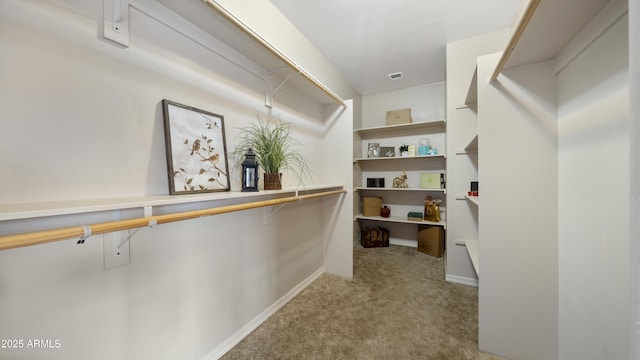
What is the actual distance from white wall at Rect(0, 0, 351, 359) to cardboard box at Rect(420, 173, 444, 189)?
2.70 meters

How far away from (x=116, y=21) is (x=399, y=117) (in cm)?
322

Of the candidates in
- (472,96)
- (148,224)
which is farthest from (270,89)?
(472,96)

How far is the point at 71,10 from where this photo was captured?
2.80 ft

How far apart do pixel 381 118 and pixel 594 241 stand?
3.06m

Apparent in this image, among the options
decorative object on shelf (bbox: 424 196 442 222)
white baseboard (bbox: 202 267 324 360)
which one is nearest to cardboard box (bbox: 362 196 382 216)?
decorative object on shelf (bbox: 424 196 442 222)

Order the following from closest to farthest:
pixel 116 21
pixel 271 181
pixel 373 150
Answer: pixel 116 21, pixel 271 181, pixel 373 150

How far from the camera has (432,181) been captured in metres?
3.26

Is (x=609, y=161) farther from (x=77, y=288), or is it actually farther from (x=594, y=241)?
(x=77, y=288)

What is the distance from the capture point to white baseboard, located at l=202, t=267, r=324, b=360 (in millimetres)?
1371

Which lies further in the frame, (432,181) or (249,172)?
(432,181)

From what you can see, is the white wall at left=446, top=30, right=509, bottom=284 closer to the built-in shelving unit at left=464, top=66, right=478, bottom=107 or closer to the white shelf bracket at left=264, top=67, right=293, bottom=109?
the built-in shelving unit at left=464, top=66, right=478, bottom=107

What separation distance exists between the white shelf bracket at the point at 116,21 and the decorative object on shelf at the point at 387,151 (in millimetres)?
3176

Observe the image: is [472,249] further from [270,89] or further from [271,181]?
[270,89]

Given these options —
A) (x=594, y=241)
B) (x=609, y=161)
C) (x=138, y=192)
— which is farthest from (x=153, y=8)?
(x=594, y=241)
